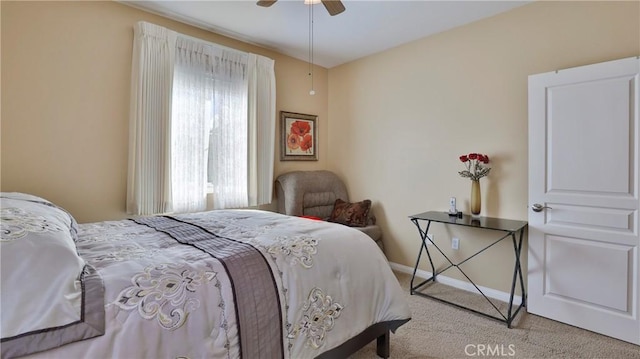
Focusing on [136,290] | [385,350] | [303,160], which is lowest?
[385,350]

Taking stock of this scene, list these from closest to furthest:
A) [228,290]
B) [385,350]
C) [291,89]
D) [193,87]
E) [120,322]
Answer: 1. [120,322]
2. [228,290]
3. [385,350]
4. [193,87]
5. [291,89]

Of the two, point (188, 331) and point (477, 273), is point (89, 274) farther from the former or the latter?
point (477, 273)

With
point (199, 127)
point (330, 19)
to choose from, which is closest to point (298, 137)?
point (199, 127)

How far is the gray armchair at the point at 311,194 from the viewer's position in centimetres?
371

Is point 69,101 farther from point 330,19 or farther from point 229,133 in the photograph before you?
point 330,19

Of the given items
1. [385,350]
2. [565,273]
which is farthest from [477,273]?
[385,350]

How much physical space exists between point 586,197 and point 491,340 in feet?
4.25

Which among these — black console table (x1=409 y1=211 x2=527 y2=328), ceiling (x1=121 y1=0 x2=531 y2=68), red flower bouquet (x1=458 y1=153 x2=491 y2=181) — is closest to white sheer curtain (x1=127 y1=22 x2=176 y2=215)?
ceiling (x1=121 y1=0 x2=531 y2=68)

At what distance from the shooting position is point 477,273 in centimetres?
311

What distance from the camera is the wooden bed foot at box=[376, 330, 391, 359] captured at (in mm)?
1950

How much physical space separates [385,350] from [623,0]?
3.06m

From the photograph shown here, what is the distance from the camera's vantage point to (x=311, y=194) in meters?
3.88

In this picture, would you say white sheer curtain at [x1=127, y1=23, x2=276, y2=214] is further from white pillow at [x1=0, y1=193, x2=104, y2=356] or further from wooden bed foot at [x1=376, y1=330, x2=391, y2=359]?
wooden bed foot at [x1=376, y1=330, x2=391, y2=359]

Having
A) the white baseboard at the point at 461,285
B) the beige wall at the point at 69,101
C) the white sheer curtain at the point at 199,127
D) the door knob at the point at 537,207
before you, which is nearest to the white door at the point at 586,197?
the door knob at the point at 537,207
